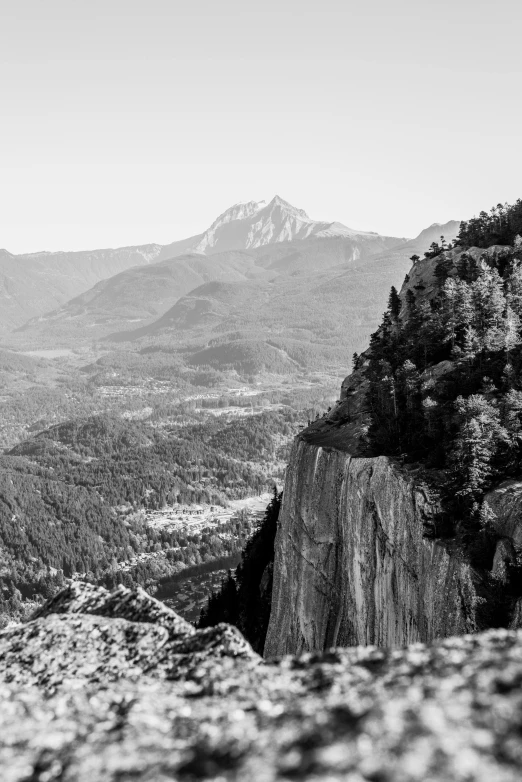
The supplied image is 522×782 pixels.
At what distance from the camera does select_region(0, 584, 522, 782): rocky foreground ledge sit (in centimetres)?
697

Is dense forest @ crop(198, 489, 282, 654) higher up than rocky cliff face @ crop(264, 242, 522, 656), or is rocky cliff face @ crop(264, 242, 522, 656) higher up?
rocky cliff face @ crop(264, 242, 522, 656)

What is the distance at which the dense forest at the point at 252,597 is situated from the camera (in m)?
67.4

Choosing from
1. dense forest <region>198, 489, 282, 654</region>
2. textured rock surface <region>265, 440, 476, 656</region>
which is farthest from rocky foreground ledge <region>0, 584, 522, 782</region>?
dense forest <region>198, 489, 282, 654</region>

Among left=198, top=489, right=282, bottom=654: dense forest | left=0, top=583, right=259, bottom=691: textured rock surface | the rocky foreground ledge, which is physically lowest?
left=198, top=489, right=282, bottom=654: dense forest

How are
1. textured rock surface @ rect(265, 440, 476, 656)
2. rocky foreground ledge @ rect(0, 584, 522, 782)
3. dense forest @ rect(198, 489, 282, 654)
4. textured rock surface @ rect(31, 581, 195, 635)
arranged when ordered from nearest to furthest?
1. rocky foreground ledge @ rect(0, 584, 522, 782)
2. textured rock surface @ rect(31, 581, 195, 635)
3. textured rock surface @ rect(265, 440, 476, 656)
4. dense forest @ rect(198, 489, 282, 654)

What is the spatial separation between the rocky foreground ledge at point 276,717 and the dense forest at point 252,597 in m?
56.4

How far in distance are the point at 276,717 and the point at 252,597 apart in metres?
68.0

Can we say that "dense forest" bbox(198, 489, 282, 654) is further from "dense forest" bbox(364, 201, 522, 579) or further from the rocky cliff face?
"dense forest" bbox(364, 201, 522, 579)

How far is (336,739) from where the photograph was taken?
24.3 feet

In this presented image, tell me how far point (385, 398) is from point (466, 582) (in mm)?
20476

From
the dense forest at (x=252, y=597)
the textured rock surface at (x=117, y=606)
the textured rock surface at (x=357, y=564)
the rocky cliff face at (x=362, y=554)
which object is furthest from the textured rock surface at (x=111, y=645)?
Answer: the dense forest at (x=252, y=597)

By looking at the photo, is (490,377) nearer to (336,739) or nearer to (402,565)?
(402,565)

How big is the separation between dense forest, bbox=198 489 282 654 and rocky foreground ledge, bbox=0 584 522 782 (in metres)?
56.4

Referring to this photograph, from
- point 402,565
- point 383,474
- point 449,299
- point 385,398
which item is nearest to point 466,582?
point 402,565
